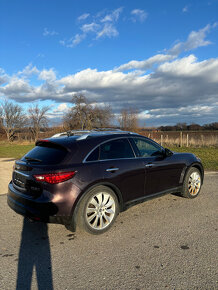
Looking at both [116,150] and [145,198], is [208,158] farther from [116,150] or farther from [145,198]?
[116,150]

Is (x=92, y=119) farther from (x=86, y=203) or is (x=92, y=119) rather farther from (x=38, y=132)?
(x=86, y=203)

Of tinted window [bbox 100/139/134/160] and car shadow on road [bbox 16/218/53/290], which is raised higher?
tinted window [bbox 100/139/134/160]

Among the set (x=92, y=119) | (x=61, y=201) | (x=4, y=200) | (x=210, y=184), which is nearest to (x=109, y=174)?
(x=61, y=201)

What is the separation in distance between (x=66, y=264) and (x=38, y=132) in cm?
5107

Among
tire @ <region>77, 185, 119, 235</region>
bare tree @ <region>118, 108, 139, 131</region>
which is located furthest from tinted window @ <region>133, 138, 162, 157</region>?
bare tree @ <region>118, 108, 139, 131</region>

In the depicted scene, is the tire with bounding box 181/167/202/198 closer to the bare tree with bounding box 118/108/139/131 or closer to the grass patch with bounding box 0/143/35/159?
the grass patch with bounding box 0/143/35/159

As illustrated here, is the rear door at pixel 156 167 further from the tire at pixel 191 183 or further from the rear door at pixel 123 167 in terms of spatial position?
the tire at pixel 191 183

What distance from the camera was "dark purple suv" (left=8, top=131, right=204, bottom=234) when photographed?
10.4ft

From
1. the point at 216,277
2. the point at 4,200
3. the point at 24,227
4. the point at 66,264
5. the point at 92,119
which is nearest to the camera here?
the point at 216,277

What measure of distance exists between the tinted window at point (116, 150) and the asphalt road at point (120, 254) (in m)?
1.20

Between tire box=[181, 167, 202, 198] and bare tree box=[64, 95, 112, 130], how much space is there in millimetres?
40219

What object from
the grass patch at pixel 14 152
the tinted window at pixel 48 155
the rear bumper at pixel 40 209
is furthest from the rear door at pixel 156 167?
the grass patch at pixel 14 152

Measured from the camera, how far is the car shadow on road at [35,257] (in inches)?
94.9

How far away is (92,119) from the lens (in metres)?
46.6
